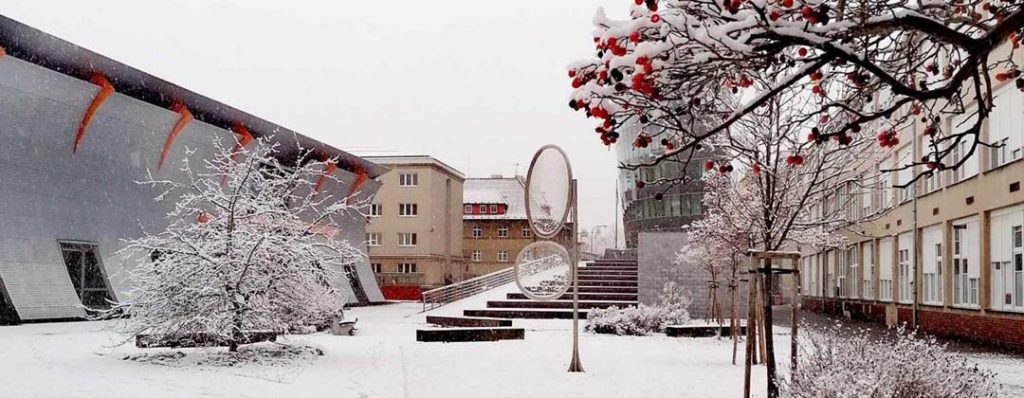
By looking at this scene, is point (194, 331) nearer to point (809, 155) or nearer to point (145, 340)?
point (145, 340)

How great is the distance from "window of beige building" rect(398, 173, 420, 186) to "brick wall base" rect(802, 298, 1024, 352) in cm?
3283

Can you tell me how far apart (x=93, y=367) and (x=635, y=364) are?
8.03 metres

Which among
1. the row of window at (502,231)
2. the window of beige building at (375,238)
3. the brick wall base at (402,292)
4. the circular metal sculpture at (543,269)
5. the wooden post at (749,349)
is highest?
the row of window at (502,231)

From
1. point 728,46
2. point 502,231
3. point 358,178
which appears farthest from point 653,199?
point 728,46

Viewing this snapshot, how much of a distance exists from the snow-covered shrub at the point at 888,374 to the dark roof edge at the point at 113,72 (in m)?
13.5

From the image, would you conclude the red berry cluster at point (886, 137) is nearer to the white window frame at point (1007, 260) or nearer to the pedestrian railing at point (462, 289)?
the white window frame at point (1007, 260)

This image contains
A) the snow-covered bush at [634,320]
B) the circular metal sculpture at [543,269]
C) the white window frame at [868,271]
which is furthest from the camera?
the white window frame at [868,271]

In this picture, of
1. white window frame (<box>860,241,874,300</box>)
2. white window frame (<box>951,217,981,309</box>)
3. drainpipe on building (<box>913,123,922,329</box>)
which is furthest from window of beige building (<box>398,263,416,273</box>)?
white window frame (<box>951,217,981,309</box>)

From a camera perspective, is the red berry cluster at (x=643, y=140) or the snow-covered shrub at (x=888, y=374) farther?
the snow-covered shrub at (x=888, y=374)

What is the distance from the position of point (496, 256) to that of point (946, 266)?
4887cm

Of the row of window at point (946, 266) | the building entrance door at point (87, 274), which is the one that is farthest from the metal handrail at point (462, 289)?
the row of window at point (946, 266)

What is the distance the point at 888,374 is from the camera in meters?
7.86

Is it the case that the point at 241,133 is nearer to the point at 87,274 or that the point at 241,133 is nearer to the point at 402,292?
the point at 87,274

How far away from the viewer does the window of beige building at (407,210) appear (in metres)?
63.9
